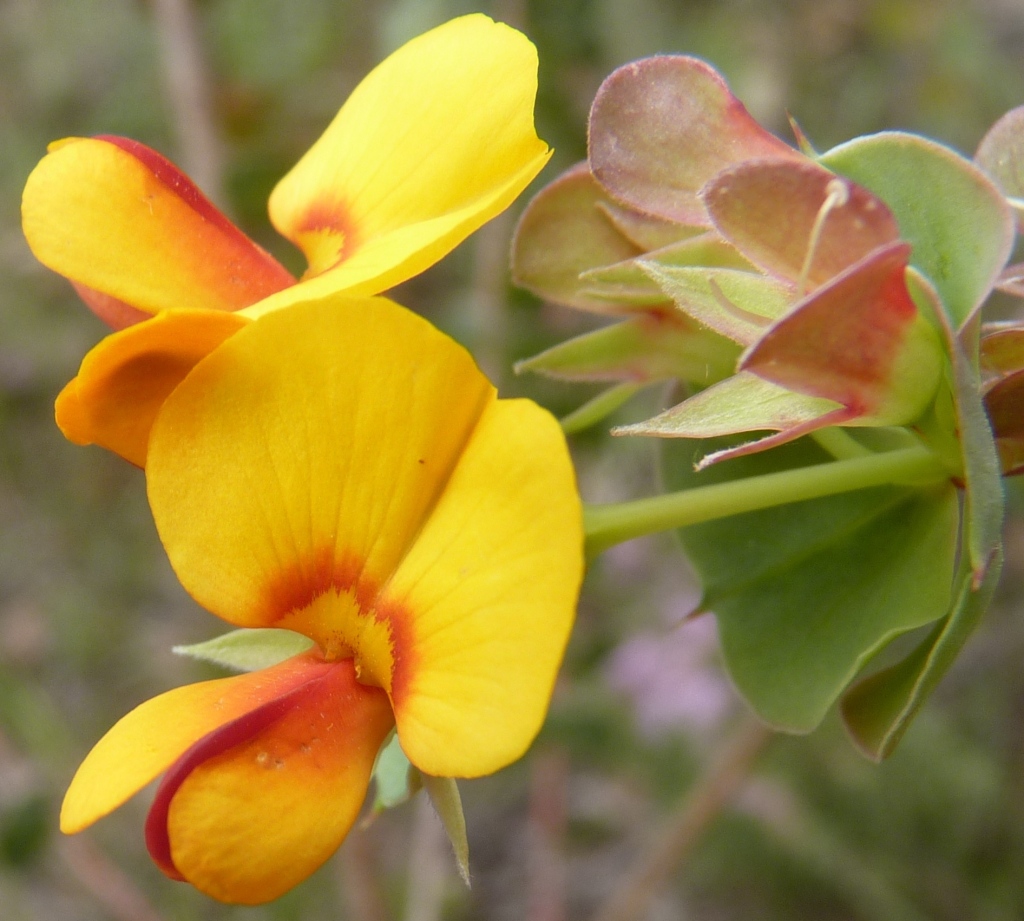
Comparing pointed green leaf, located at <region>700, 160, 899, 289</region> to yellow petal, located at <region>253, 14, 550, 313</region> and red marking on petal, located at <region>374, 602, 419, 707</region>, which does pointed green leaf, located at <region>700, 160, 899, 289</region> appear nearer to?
yellow petal, located at <region>253, 14, 550, 313</region>


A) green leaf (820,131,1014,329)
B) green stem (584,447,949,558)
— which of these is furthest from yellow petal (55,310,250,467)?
green leaf (820,131,1014,329)

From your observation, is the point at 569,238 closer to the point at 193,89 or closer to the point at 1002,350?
the point at 1002,350

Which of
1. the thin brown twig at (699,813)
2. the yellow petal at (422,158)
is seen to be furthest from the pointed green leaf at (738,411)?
the thin brown twig at (699,813)

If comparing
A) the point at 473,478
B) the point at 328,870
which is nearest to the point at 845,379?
the point at 473,478

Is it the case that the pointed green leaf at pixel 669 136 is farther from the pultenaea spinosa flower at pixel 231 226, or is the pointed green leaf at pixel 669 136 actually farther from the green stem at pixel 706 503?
the green stem at pixel 706 503

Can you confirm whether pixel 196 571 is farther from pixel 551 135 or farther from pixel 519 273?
pixel 551 135

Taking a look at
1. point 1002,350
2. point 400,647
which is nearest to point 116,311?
point 400,647
